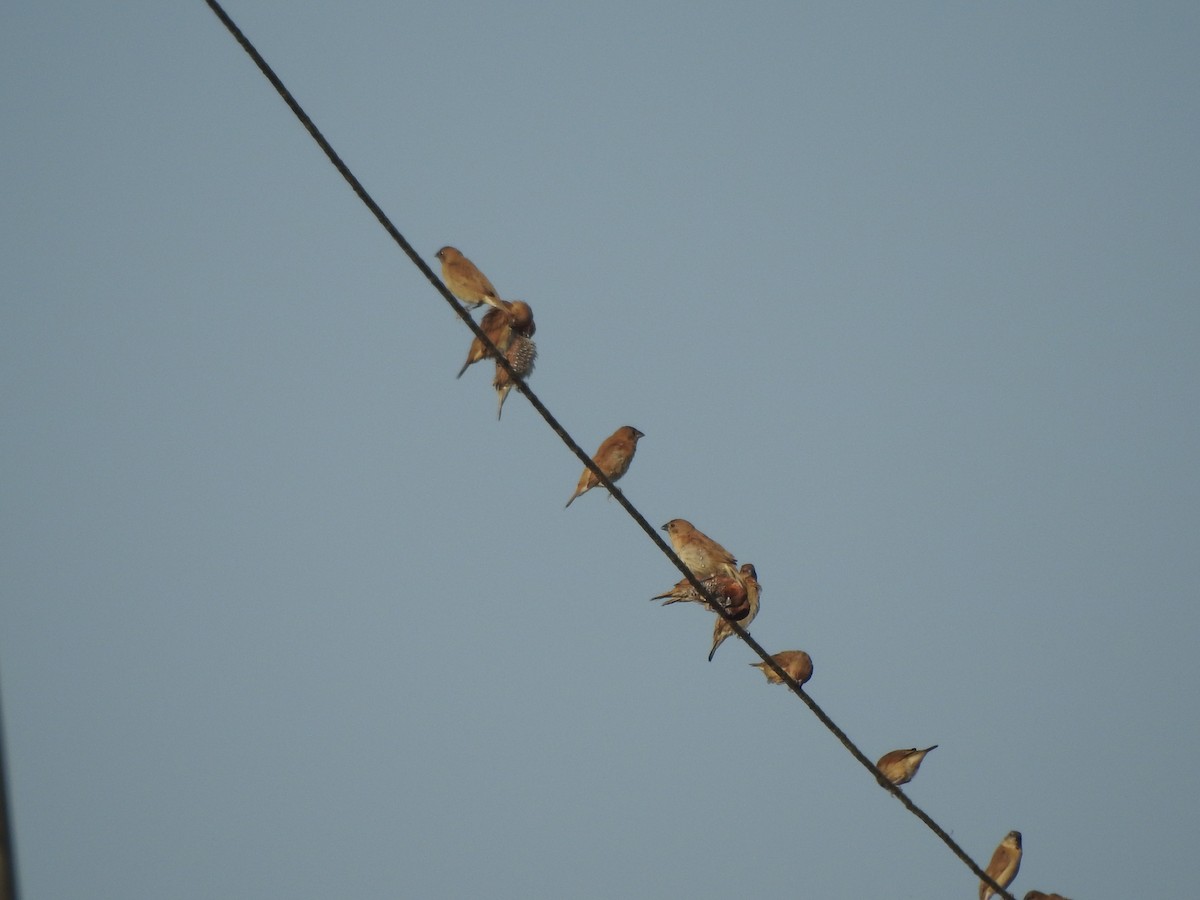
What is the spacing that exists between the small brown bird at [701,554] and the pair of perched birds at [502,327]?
177 cm

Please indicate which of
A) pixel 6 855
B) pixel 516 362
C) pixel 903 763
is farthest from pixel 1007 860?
pixel 6 855

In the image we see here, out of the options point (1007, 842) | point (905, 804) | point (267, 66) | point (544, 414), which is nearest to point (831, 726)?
point (905, 804)

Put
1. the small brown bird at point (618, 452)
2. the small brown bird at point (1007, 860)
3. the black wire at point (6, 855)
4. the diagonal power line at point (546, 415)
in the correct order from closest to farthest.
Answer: the black wire at point (6, 855)
the diagonal power line at point (546, 415)
the small brown bird at point (618, 452)
the small brown bird at point (1007, 860)

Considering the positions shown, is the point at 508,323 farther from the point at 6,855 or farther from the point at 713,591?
the point at 6,855

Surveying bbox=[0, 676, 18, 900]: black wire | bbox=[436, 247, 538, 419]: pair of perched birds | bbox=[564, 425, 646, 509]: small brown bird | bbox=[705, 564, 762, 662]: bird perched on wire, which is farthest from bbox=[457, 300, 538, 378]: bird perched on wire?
bbox=[0, 676, 18, 900]: black wire

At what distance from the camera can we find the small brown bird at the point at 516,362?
8148mm

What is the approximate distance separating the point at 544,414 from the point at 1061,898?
16.8 feet

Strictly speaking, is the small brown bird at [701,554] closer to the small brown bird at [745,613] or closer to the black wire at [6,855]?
the small brown bird at [745,613]

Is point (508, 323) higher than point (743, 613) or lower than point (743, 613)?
higher

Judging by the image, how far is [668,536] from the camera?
9.54m

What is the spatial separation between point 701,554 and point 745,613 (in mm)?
615

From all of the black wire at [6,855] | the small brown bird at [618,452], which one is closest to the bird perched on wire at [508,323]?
the small brown bird at [618,452]

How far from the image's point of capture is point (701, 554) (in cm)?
Answer: 898

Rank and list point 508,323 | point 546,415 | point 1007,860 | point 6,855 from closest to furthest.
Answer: point 6,855 < point 546,415 < point 508,323 < point 1007,860
